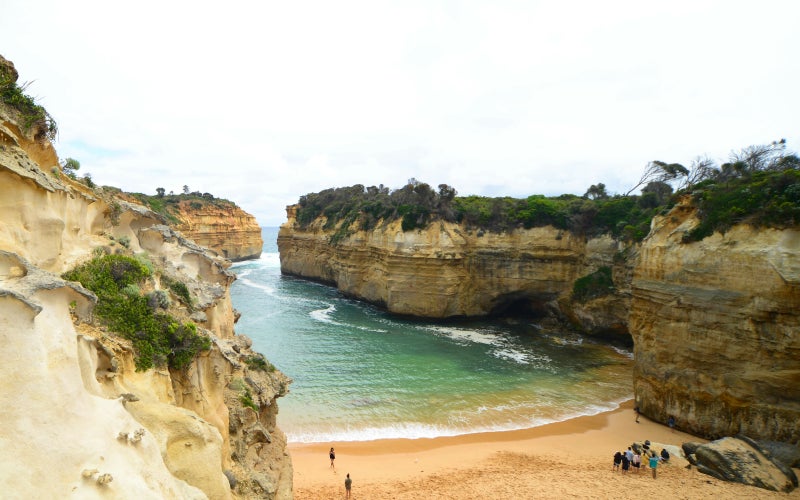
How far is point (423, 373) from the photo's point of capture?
2030 centimetres

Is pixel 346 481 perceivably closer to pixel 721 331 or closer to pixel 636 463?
pixel 636 463

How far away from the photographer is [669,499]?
10555 mm

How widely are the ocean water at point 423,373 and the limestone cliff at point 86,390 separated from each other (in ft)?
24.5

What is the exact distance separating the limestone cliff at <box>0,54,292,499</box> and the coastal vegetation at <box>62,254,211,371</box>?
20 centimetres

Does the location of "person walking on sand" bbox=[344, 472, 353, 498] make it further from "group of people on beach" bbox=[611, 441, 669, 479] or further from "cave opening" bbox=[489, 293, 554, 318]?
"cave opening" bbox=[489, 293, 554, 318]

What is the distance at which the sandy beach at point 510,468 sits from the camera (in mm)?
11016

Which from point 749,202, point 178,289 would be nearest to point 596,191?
point 749,202

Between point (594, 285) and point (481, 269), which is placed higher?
point (481, 269)

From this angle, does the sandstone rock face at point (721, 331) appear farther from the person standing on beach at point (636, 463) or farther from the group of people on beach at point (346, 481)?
the group of people on beach at point (346, 481)

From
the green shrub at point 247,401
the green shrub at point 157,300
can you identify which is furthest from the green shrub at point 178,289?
the green shrub at point 247,401

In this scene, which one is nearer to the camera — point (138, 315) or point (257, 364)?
point (138, 315)

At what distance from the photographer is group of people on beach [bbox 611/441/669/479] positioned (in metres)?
12.0

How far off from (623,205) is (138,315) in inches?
1164

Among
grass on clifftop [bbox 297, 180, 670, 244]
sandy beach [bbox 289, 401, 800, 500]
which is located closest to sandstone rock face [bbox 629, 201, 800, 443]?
sandy beach [bbox 289, 401, 800, 500]
